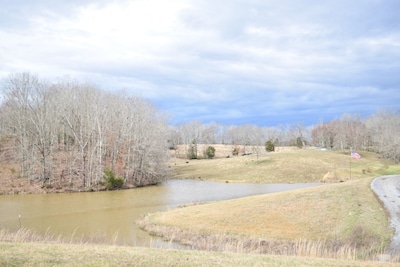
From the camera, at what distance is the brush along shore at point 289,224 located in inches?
758

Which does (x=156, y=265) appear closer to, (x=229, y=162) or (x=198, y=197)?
(x=198, y=197)

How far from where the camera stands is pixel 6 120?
75062mm

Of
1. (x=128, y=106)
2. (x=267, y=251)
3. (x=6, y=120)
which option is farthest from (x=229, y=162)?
(x=267, y=251)

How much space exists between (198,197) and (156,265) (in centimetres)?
3298

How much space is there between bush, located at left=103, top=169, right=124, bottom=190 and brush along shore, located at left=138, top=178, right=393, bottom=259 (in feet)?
93.5

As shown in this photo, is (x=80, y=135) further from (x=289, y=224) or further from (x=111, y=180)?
(x=289, y=224)

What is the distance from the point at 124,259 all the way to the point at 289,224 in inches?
584

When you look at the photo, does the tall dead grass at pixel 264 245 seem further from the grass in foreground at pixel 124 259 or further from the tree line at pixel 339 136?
the tree line at pixel 339 136

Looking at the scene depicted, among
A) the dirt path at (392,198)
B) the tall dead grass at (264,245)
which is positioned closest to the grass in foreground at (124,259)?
the tall dead grass at (264,245)

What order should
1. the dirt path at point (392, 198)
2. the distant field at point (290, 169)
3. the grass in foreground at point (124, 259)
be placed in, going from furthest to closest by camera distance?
the distant field at point (290, 169) → the dirt path at point (392, 198) → the grass in foreground at point (124, 259)

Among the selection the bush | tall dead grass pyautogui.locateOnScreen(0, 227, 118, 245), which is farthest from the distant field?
tall dead grass pyautogui.locateOnScreen(0, 227, 118, 245)

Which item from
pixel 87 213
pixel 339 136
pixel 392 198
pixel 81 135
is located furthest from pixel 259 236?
pixel 339 136

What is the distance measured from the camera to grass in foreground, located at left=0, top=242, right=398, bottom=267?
412 inches

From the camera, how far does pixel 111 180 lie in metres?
56.7
